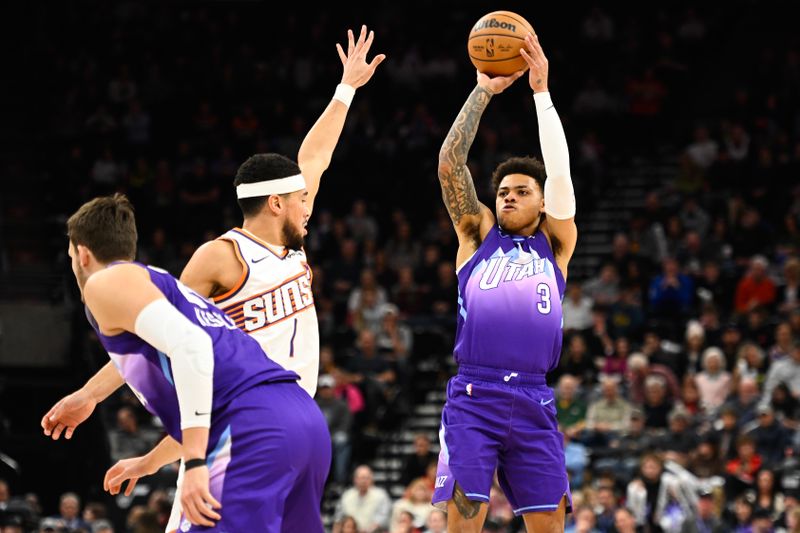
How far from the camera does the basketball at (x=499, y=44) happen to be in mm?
7465

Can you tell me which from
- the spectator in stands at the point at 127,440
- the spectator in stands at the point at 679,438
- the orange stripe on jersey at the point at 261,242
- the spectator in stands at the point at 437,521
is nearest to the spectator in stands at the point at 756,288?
the spectator in stands at the point at 679,438

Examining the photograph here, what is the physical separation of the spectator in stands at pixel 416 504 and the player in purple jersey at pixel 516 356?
724cm

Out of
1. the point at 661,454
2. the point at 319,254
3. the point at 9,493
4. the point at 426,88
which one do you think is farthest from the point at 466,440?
the point at 426,88

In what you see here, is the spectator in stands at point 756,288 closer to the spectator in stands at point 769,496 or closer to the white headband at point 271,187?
the spectator in stands at point 769,496

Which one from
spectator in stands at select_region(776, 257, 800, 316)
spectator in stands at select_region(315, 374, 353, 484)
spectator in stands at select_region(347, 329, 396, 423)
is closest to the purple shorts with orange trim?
spectator in stands at select_region(315, 374, 353, 484)

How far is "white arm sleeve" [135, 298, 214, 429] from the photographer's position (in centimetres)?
496

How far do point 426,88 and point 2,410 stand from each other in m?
9.10

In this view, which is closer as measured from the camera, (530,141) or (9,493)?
(9,493)

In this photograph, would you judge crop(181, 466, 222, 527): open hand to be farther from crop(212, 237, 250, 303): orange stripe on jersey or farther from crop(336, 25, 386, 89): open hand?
crop(336, 25, 386, 89): open hand

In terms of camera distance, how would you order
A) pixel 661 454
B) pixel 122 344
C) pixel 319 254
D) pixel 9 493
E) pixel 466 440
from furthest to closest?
pixel 319 254 < pixel 9 493 < pixel 661 454 < pixel 466 440 < pixel 122 344

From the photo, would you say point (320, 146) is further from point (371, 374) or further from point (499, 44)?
point (371, 374)

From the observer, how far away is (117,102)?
23.3 m

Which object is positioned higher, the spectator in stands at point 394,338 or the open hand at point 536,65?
the open hand at point 536,65

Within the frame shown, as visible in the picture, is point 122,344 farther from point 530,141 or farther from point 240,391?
point 530,141
